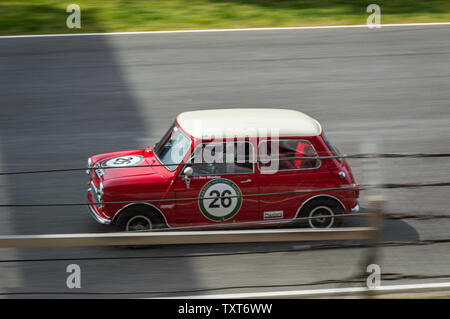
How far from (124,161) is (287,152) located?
1.95 metres

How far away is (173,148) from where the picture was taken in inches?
304

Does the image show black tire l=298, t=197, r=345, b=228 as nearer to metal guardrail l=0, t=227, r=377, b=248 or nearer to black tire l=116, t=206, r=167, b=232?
black tire l=116, t=206, r=167, b=232

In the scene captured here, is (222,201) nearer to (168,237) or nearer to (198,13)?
(168,237)

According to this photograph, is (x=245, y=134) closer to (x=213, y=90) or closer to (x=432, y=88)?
(x=213, y=90)

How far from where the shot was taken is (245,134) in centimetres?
737

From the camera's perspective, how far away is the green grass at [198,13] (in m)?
15.9

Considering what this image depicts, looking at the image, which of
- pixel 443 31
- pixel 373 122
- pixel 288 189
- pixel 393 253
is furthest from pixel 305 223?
pixel 443 31

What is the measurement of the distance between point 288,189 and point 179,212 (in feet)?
4.13

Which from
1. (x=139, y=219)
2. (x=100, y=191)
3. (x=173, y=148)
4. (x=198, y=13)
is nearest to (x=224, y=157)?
(x=173, y=148)

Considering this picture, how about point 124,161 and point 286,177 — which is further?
point 124,161

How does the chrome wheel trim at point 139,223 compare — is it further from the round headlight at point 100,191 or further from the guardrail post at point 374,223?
the guardrail post at point 374,223

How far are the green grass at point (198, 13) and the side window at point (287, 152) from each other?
891 centimetres

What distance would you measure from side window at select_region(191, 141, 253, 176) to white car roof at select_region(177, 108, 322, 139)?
0.39 ft

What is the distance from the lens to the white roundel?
7262 mm
